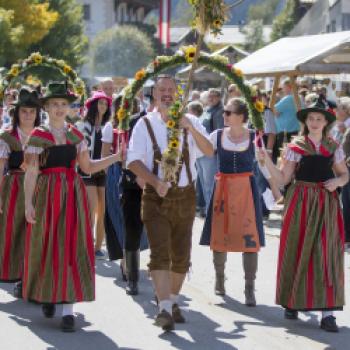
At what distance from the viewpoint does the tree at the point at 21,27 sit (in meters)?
44.0

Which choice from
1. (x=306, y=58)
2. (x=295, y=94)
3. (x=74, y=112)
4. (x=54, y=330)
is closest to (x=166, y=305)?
(x=54, y=330)

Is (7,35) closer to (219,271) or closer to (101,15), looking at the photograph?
(219,271)

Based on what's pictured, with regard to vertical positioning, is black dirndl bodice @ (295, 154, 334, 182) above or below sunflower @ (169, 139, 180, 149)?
below

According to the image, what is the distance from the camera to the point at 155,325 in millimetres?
7238

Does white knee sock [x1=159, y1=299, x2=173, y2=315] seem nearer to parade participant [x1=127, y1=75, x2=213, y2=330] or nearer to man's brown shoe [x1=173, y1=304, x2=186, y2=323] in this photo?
parade participant [x1=127, y1=75, x2=213, y2=330]

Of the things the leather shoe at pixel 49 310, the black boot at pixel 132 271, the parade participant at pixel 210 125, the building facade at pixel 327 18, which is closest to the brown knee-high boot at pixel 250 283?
the black boot at pixel 132 271

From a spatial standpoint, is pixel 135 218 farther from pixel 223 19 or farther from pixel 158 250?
pixel 223 19

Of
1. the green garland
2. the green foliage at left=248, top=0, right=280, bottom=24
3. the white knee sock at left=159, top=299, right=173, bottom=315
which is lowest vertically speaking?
the white knee sock at left=159, top=299, right=173, bottom=315

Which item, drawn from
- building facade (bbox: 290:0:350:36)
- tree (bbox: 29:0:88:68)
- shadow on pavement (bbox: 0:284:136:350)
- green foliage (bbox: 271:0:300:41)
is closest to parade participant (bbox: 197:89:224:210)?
shadow on pavement (bbox: 0:284:136:350)

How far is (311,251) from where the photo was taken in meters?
7.21

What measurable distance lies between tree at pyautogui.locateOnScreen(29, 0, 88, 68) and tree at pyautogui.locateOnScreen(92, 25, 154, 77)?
51.4ft

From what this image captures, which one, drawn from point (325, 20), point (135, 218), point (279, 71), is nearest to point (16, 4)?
point (325, 20)

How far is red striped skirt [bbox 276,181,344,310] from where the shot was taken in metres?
7.15

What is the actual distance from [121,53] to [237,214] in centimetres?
6986
